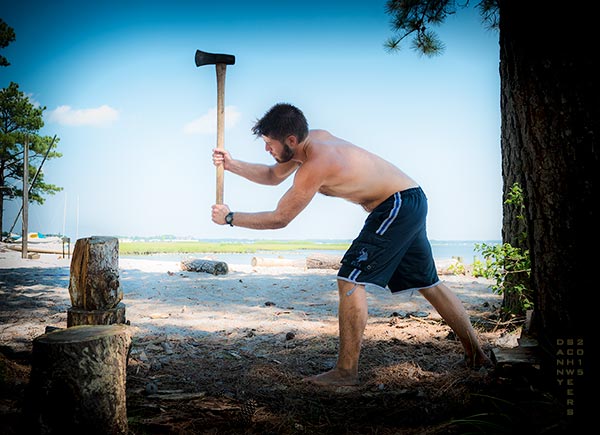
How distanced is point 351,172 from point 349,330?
0.94 metres

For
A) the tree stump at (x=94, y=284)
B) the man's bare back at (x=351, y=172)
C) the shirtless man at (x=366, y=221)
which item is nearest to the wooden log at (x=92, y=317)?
the tree stump at (x=94, y=284)

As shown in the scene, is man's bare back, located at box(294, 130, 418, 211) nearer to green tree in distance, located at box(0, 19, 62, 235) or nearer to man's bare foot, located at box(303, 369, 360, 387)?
man's bare foot, located at box(303, 369, 360, 387)

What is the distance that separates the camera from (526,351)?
2332 millimetres

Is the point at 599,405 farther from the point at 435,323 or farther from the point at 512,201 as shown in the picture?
the point at 435,323

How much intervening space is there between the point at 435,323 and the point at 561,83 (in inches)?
132

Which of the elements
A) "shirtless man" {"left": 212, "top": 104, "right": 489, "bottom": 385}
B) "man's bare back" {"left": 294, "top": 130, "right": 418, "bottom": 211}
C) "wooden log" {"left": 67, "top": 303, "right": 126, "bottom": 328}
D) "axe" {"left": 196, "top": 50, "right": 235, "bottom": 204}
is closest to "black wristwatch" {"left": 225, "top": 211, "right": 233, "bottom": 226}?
"shirtless man" {"left": 212, "top": 104, "right": 489, "bottom": 385}

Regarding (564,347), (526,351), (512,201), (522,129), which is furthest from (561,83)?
(512,201)

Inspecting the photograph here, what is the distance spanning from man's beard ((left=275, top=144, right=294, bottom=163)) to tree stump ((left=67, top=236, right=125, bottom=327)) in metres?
1.43

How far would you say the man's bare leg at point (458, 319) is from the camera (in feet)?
9.70

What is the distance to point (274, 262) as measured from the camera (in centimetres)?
1155

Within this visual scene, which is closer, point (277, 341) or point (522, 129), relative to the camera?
point (522, 129)

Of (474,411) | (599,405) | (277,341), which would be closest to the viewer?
(599,405)

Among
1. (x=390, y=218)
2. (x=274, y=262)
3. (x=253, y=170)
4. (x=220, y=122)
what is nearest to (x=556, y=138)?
(x=390, y=218)

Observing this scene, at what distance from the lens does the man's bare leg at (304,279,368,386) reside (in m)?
2.61
